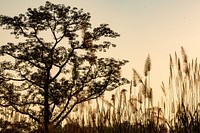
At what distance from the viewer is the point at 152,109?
20.7ft

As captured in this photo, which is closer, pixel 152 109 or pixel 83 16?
pixel 152 109

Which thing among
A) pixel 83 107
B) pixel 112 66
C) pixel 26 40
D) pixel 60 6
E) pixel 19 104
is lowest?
pixel 83 107

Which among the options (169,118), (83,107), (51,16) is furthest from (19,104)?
(169,118)

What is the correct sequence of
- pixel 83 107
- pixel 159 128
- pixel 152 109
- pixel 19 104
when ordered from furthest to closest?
pixel 19 104 < pixel 83 107 < pixel 152 109 < pixel 159 128

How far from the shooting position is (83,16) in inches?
923

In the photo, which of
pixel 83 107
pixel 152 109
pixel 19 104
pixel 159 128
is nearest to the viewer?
pixel 159 128

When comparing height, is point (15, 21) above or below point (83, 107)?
above

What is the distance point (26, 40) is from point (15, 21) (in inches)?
50.5

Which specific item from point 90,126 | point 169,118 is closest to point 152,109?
point 169,118

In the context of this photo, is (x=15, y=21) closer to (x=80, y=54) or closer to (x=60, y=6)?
(x=60, y=6)

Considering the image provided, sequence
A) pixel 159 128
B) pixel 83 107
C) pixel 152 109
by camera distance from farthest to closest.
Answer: pixel 83 107 < pixel 152 109 < pixel 159 128

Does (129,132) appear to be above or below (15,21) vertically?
below

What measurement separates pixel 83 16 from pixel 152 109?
17573 mm

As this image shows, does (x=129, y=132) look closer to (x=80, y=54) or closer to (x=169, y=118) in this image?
(x=169, y=118)
